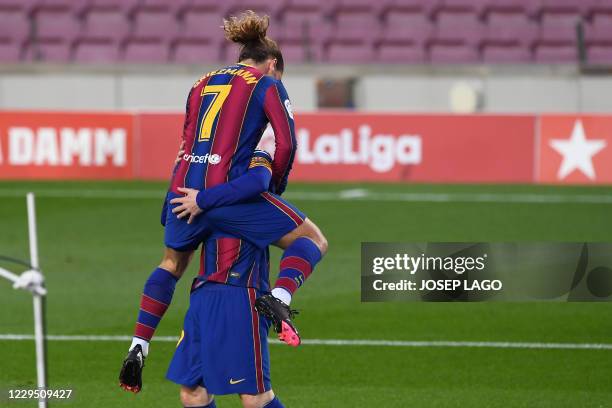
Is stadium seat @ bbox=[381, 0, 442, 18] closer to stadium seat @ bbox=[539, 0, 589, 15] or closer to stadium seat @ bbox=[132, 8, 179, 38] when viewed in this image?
stadium seat @ bbox=[539, 0, 589, 15]

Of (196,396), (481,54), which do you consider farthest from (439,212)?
(196,396)

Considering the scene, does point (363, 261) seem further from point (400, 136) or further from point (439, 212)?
point (400, 136)

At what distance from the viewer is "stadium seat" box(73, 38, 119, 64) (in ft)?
76.4

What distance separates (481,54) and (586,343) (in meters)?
15.2

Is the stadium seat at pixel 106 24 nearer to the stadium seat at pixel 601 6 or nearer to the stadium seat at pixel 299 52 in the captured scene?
the stadium seat at pixel 299 52

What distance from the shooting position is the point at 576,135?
1812 cm

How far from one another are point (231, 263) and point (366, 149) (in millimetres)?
13706

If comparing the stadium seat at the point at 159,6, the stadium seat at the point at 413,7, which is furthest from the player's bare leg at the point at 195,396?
the stadium seat at the point at 159,6

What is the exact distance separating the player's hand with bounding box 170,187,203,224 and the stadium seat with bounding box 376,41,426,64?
17778 mm

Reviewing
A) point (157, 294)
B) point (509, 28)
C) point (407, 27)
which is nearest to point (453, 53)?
point (407, 27)

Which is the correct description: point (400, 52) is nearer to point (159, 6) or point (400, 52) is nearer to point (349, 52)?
point (349, 52)

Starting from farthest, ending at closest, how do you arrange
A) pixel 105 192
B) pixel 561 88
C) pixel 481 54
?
pixel 481 54, pixel 561 88, pixel 105 192

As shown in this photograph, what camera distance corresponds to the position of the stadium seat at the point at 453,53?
22.6 m

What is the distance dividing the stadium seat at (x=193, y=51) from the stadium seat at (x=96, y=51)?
45.6 inches
